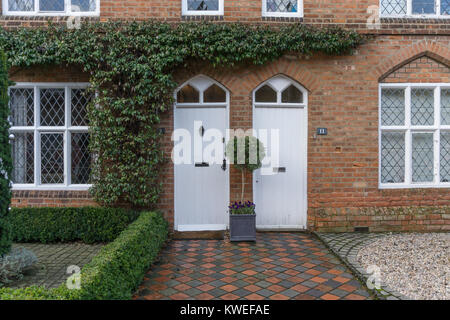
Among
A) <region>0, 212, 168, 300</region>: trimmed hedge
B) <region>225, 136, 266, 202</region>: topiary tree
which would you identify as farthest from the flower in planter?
<region>0, 212, 168, 300</region>: trimmed hedge

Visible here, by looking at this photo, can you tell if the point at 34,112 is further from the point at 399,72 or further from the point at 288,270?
the point at 399,72

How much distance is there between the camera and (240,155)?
19.1ft

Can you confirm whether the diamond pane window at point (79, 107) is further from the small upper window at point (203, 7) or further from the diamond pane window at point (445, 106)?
the diamond pane window at point (445, 106)

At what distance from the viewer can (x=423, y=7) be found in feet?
22.1

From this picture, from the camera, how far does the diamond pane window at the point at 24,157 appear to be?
6547 millimetres

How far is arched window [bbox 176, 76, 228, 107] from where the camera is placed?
648 centimetres

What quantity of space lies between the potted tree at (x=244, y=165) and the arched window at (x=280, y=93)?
1030 mm

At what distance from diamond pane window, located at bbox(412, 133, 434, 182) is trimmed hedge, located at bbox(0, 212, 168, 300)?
194 inches

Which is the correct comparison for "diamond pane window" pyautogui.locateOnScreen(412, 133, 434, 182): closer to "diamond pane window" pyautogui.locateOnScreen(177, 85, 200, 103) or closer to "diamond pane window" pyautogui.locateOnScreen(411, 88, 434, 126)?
"diamond pane window" pyautogui.locateOnScreen(411, 88, 434, 126)

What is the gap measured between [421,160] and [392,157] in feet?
1.94

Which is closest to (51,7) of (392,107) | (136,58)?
(136,58)

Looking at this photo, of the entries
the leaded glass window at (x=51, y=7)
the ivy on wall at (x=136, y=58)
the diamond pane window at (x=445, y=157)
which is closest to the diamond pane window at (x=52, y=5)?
the leaded glass window at (x=51, y=7)

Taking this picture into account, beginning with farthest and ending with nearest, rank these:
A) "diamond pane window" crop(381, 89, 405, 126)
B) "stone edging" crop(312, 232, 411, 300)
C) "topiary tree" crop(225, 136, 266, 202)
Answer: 1. "diamond pane window" crop(381, 89, 405, 126)
2. "topiary tree" crop(225, 136, 266, 202)
3. "stone edging" crop(312, 232, 411, 300)

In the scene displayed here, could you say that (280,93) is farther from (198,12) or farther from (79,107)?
(79,107)
